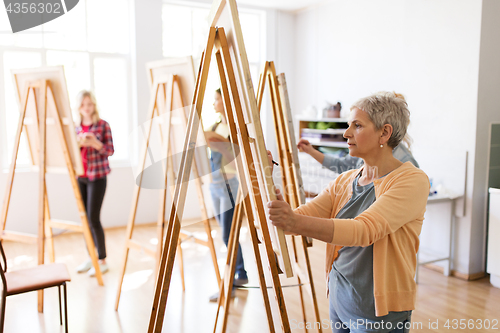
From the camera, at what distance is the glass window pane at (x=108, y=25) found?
5.04 meters

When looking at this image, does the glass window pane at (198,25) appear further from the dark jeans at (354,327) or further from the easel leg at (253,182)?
the dark jeans at (354,327)

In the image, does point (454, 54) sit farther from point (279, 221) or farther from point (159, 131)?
point (279, 221)

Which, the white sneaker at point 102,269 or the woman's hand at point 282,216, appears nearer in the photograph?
the woman's hand at point 282,216

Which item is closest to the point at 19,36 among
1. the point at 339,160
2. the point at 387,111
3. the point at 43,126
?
the point at 43,126

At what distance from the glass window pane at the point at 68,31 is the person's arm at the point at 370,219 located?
15.2 ft

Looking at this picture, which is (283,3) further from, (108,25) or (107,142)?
(107,142)

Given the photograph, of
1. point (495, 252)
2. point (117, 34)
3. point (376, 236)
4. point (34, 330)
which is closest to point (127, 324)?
point (34, 330)

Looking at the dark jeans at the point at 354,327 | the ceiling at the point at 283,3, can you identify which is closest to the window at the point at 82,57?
the ceiling at the point at 283,3

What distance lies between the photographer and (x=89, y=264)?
12.2 ft

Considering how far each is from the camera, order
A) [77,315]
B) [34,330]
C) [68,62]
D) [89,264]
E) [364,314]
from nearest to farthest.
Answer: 1. [364,314]
2. [34,330]
3. [77,315]
4. [89,264]
5. [68,62]

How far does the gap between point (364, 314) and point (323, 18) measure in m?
4.81

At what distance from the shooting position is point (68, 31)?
16.2ft

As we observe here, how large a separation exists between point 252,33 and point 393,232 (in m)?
5.25

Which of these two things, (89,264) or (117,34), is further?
(117,34)
